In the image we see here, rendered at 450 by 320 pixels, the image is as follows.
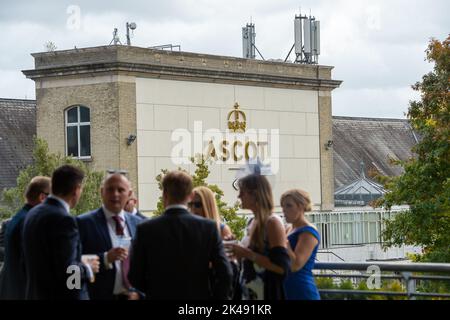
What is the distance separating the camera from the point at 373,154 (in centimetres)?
7612

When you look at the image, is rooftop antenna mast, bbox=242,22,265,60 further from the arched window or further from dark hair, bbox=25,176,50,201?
dark hair, bbox=25,176,50,201

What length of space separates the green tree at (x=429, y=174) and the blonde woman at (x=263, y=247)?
966 inches

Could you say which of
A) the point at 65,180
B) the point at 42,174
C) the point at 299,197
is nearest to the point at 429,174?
the point at 42,174

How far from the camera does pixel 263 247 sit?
9016mm

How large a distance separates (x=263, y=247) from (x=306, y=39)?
2163 inches

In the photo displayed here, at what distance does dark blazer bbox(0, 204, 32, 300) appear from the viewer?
947 cm

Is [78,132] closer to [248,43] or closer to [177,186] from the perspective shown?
[248,43]

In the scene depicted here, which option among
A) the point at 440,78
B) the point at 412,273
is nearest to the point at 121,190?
the point at 412,273

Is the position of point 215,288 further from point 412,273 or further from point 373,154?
point 373,154

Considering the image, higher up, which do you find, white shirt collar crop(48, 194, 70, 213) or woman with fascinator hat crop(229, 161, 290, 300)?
white shirt collar crop(48, 194, 70, 213)

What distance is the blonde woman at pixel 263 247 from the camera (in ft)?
29.2

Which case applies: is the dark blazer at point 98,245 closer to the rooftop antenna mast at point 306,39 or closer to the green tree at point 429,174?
the green tree at point 429,174

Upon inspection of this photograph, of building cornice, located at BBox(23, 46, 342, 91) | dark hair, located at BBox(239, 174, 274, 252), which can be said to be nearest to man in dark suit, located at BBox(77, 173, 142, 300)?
dark hair, located at BBox(239, 174, 274, 252)
